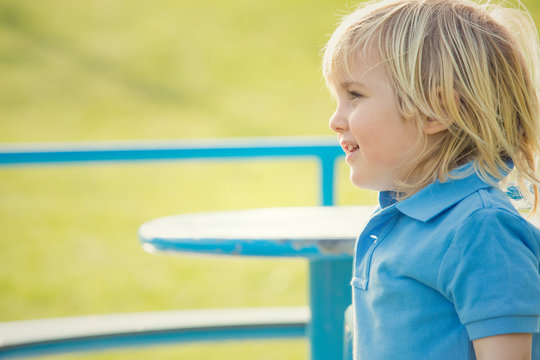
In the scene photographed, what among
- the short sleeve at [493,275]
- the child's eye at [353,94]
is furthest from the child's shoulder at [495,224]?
the child's eye at [353,94]

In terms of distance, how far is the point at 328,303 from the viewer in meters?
1.60

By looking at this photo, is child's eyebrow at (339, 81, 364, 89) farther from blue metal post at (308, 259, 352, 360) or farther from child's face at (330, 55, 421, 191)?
blue metal post at (308, 259, 352, 360)

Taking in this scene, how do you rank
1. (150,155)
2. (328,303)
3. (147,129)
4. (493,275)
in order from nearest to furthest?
1. (493,275)
2. (328,303)
3. (150,155)
4. (147,129)

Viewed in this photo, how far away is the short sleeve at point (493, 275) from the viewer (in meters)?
0.79

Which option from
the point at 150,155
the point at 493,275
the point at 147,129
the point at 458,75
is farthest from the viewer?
the point at 147,129

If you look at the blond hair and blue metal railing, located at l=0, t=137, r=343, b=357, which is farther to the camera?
blue metal railing, located at l=0, t=137, r=343, b=357

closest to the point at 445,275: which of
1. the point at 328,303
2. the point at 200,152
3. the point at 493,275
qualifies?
the point at 493,275

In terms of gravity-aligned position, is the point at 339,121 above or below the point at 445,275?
above

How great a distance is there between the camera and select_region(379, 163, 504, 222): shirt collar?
2.92ft

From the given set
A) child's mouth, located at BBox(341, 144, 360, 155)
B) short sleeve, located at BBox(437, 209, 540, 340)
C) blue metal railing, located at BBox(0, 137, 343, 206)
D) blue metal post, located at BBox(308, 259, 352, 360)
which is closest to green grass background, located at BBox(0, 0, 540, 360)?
blue metal railing, located at BBox(0, 137, 343, 206)

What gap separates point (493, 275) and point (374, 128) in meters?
0.26

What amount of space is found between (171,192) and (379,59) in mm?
8873

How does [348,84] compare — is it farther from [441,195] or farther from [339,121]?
[441,195]

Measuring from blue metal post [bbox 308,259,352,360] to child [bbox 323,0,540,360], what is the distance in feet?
1.90
